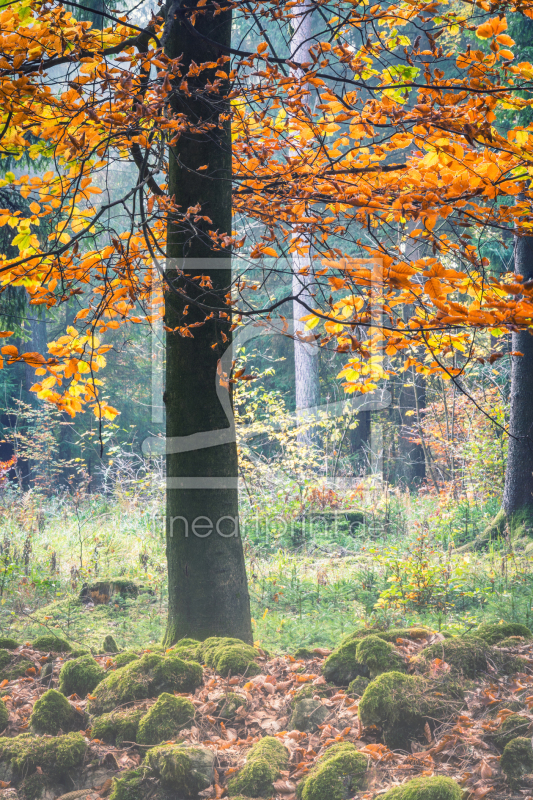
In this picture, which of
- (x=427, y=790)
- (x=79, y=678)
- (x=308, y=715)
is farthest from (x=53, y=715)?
(x=427, y=790)

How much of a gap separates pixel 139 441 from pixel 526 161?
18.0 meters

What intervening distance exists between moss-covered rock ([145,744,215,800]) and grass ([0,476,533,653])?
1584mm

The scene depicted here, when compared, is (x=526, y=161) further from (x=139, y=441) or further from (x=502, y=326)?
(x=139, y=441)

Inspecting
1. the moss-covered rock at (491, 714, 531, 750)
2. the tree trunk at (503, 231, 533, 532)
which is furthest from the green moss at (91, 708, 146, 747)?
the tree trunk at (503, 231, 533, 532)

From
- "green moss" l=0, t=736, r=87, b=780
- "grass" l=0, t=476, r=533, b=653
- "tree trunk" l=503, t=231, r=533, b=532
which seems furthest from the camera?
"tree trunk" l=503, t=231, r=533, b=532

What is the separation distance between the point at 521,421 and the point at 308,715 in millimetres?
4871

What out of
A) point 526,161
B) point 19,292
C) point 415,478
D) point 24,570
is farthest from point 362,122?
point 415,478

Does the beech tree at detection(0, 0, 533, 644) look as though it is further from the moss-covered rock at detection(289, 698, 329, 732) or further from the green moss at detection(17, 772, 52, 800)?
the green moss at detection(17, 772, 52, 800)

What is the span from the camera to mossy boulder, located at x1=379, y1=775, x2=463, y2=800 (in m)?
2.08

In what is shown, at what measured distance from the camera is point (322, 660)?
3.56m

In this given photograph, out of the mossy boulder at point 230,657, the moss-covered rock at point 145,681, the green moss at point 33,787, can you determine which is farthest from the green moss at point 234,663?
the green moss at point 33,787

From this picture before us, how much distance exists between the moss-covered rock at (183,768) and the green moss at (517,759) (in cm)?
123

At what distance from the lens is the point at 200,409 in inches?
138

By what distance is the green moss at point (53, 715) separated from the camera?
111 inches
